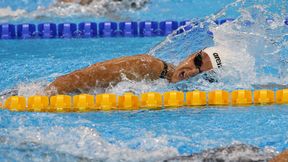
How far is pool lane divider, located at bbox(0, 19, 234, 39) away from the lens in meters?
7.45

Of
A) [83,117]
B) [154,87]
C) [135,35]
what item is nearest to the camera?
[83,117]

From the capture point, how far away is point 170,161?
3504 mm

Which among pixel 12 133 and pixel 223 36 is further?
pixel 223 36

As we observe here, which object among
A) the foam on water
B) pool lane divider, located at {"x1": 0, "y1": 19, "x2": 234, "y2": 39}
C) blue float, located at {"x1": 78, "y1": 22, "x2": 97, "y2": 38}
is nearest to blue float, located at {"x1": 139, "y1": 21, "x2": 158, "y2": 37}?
pool lane divider, located at {"x1": 0, "y1": 19, "x2": 234, "y2": 39}

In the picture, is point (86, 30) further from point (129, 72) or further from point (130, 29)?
point (129, 72)

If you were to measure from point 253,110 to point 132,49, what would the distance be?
254 cm

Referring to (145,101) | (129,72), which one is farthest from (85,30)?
(145,101)

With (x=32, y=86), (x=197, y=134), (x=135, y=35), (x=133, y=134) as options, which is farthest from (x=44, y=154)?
(x=135, y=35)

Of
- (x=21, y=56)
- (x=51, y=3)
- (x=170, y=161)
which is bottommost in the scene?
(x=170, y=161)

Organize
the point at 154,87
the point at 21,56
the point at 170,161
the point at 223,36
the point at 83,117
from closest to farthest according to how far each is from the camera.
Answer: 1. the point at 170,161
2. the point at 83,117
3. the point at 154,87
4. the point at 223,36
5. the point at 21,56

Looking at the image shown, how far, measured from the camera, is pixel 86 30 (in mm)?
7480

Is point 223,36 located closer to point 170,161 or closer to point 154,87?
point 154,87

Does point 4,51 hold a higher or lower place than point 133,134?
A: higher

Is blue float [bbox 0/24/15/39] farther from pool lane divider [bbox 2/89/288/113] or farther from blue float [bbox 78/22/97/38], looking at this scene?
pool lane divider [bbox 2/89/288/113]
